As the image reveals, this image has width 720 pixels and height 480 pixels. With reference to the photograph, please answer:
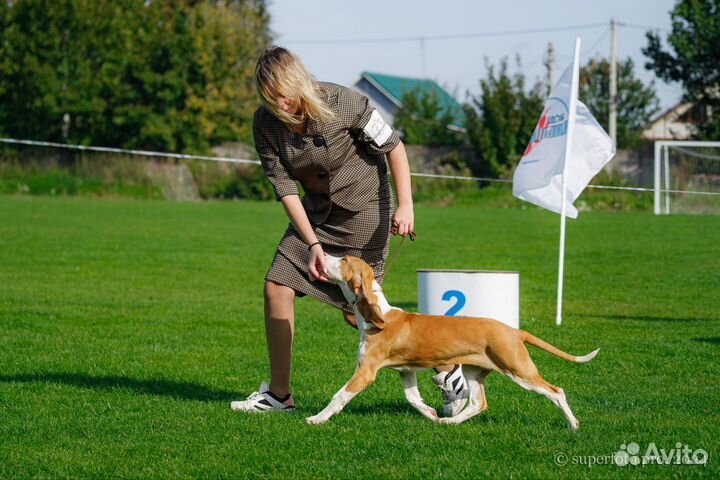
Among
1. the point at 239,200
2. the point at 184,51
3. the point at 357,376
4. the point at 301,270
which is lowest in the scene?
the point at 239,200

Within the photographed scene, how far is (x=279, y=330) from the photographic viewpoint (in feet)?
20.1

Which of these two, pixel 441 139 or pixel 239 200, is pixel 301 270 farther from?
pixel 441 139

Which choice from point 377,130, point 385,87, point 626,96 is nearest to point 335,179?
point 377,130

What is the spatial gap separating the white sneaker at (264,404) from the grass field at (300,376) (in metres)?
0.10

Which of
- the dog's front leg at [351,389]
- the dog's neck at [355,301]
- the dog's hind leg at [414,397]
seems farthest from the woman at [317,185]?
the dog's front leg at [351,389]

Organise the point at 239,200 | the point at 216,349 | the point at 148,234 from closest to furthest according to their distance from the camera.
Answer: the point at 216,349
the point at 148,234
the point at 239,200

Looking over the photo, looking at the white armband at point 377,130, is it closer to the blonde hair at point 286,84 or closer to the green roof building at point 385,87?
the blonde hair at point 286,84

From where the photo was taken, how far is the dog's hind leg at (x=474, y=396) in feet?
18.9

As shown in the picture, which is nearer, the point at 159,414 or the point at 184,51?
Answer: the point at 159,414

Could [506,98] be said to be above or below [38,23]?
below

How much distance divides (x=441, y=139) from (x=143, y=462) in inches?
1729

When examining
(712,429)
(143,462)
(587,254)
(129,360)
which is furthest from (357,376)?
(587,254)

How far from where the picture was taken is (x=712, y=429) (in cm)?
545

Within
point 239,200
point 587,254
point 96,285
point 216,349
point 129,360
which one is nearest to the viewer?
point 129,360
